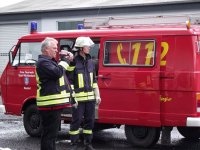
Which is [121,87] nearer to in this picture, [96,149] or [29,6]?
[96,149]

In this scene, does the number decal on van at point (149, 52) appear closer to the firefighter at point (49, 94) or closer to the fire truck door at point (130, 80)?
the fire truck door at point (130, 80)

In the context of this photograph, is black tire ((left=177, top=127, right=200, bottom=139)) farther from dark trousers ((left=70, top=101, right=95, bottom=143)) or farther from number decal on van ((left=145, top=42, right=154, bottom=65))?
dark trousers ((left=70, top=101, right=95, bottom=143))

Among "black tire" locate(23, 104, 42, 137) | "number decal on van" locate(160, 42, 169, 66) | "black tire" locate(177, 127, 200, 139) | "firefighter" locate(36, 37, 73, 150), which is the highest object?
"number decal on van" locate(160, 42, 169, 66)

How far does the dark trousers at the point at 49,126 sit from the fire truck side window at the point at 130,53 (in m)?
2.34

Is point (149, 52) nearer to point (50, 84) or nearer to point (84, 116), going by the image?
point (84, 116)

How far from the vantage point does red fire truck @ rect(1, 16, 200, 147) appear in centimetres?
856

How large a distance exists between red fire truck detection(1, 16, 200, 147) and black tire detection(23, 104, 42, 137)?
43 centimetres

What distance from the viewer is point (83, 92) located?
8.55 meters

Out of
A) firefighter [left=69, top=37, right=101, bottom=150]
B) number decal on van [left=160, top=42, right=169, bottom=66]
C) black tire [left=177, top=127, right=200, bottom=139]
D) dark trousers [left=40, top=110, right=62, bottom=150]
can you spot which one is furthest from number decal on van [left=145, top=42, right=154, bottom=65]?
dark trousers [left=40, top=110, right=62, bottom=150]

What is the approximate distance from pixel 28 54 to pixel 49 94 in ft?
11.5

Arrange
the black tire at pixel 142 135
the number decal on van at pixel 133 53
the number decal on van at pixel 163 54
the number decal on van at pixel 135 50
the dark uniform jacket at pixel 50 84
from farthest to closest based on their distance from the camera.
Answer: the black tire at pixel 142 135
the number decal on van at pixel 135 50
the number decal on van at pixel 133 53
the number decal on van at pixel 163 54
the dark uniform jacket at pixel 50 84

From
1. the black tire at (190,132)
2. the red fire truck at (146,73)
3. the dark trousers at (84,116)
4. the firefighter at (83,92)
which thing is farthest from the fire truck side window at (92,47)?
the black tire at (190,132)

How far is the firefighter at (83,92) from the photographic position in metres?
8.52

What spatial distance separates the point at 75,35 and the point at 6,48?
18308mm
